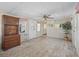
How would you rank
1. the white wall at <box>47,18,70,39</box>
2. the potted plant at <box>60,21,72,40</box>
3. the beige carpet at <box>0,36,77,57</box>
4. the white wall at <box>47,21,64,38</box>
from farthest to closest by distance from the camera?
the white wall at <box>47,21,64,38</box>, the white wall at <box>47,18,70,39</box>, the potted plant at <box>60,21,72,40</box>, the beige carpet at <box>0,36,77,57</box>

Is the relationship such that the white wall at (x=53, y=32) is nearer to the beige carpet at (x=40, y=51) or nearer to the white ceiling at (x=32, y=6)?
the beige carpet at (x=40, y=51)

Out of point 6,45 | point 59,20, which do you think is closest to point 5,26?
point 6,45

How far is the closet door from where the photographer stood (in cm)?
525

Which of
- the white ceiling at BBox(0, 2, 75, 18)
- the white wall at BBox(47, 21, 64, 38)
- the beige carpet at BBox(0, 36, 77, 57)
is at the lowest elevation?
the beige carpet at BBox(0, 36, 77, 57)

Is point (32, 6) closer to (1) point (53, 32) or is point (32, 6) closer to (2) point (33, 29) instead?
(2) point (33, 29)

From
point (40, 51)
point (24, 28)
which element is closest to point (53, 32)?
point (24, 28)

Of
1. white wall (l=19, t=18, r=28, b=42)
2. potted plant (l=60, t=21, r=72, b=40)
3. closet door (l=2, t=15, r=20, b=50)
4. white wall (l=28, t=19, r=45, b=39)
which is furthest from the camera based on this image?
white wall (l=28, t=19, r=45, b=39)

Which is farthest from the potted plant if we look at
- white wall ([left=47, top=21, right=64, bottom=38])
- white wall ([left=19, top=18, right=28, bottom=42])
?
white wall ([left=19, top=18, right=28, bottom=42])

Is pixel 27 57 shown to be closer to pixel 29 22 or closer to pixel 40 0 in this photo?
pixel 40 0

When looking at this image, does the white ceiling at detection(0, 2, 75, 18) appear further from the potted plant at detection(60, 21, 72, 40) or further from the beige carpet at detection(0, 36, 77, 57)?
the potted plant at detection(60, 21, 72, 40)

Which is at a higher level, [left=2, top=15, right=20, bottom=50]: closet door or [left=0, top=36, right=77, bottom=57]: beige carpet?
[left=2, top=15, right=20, bottom=50]: closet door

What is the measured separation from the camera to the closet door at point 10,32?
207 inches

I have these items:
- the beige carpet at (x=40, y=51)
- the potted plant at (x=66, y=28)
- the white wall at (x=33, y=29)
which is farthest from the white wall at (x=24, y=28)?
the potted plant at (x=66, y=28)

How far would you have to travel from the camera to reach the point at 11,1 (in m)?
3.79
